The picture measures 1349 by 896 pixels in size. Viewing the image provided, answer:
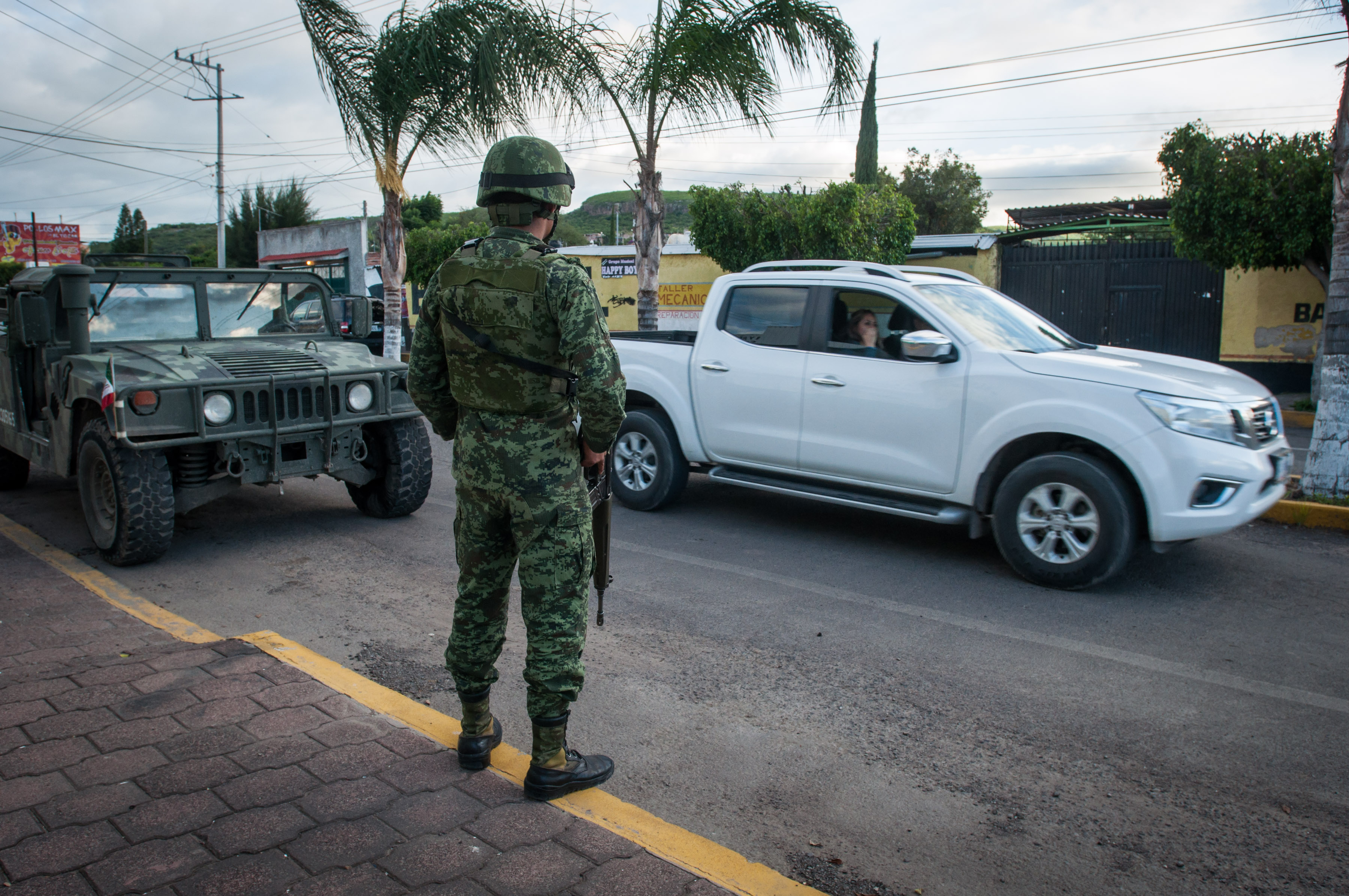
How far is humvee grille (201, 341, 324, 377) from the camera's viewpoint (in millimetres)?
5816

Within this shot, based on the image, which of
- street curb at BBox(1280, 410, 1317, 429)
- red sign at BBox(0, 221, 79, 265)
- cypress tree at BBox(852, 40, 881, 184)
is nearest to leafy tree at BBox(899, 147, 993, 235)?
cypress tree at BBox(852, 40, 881, 184)

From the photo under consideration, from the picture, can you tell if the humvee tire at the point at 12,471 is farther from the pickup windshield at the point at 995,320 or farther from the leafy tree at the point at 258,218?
the leafy tree at the point at 258,218

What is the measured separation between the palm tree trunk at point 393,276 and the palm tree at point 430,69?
145 centimetres

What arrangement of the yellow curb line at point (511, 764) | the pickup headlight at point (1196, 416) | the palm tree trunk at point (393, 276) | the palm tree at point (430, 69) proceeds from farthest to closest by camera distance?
1. the palm tree trunk at point (393, 276)
2. the palm tree at point (430, 69)
3. the pickup headlight at point (1196, 416)
4. the yellow curb line at point (511, 764)

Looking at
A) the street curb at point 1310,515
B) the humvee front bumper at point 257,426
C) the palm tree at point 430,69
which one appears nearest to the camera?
the humvee front bumper at point 257,426

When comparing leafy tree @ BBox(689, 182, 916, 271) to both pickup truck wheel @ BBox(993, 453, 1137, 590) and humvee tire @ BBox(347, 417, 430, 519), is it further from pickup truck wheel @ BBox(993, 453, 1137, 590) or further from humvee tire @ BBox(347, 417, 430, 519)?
pickup truck wheel @ BBox(993, 453, 1137, 590)

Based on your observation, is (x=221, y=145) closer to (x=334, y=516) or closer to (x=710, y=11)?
(x=710, y=11)

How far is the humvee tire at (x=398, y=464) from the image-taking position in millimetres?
6438

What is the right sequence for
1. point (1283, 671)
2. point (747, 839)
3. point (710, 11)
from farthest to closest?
point (710, 11), point (1283, 671), point (747, 839)

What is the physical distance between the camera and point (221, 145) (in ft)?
120

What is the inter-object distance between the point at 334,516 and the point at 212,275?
1.93 meters

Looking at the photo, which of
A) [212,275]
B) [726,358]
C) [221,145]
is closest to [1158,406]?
[726,358]

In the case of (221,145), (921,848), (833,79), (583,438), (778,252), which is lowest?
(921,848)

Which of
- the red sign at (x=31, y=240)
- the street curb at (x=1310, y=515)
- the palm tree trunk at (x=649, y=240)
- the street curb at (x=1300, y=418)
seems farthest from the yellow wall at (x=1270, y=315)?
the red sign at (x=31, y=240)
